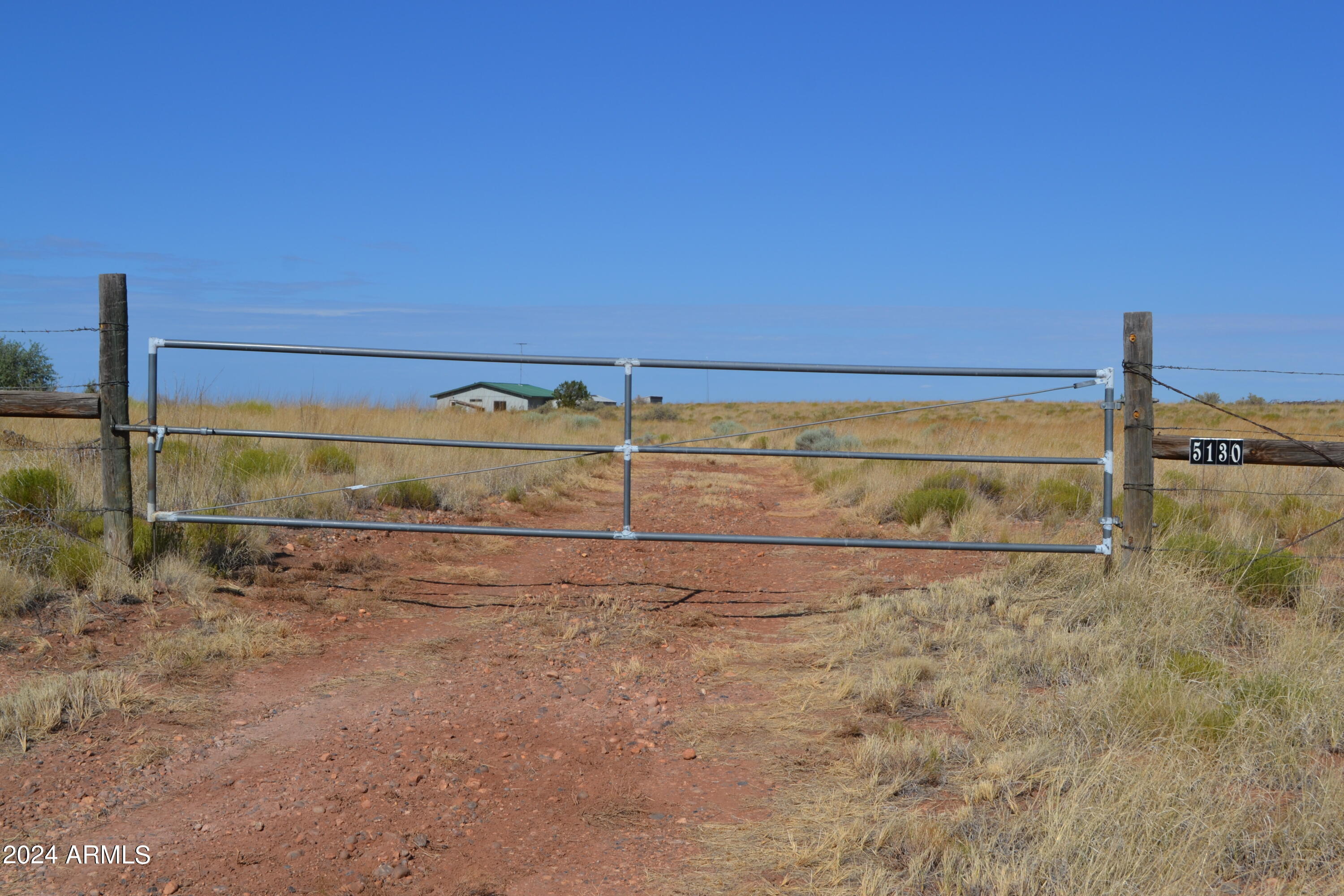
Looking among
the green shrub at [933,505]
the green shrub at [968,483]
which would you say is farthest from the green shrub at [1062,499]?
the green shrub at [933,505]

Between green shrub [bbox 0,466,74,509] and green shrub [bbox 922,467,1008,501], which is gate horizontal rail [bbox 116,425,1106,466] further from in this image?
green shrub [bbox 922,467,1008,501]

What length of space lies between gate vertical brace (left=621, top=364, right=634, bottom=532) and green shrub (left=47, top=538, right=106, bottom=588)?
139 inches

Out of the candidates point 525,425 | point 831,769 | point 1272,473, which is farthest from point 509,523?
point 525,425

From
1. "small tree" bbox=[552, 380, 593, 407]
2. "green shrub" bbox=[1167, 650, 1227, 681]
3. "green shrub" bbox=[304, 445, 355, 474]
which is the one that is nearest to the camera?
"green shrub" bbox=[1167, 650, 1227, 681]

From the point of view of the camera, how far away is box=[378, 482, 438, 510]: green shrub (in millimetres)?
10359

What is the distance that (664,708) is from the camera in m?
5.00

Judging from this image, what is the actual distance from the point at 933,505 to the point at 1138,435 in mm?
4334

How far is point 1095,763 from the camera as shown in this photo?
3812 millimetres

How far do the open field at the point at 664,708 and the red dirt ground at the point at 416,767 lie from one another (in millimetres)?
20

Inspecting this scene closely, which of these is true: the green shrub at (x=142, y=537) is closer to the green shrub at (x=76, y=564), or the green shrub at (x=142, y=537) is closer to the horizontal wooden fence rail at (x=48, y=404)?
the green shrub at (x=76, y=564)

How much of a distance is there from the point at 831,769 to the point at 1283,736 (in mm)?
1805

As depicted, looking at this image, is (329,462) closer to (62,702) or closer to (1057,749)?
(62,702)

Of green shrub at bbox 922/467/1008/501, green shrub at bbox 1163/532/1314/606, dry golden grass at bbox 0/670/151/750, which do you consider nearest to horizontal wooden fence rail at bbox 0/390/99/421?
dry golden grass at bbox 0/670/151/750

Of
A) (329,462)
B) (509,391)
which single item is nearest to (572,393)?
(509,391)
